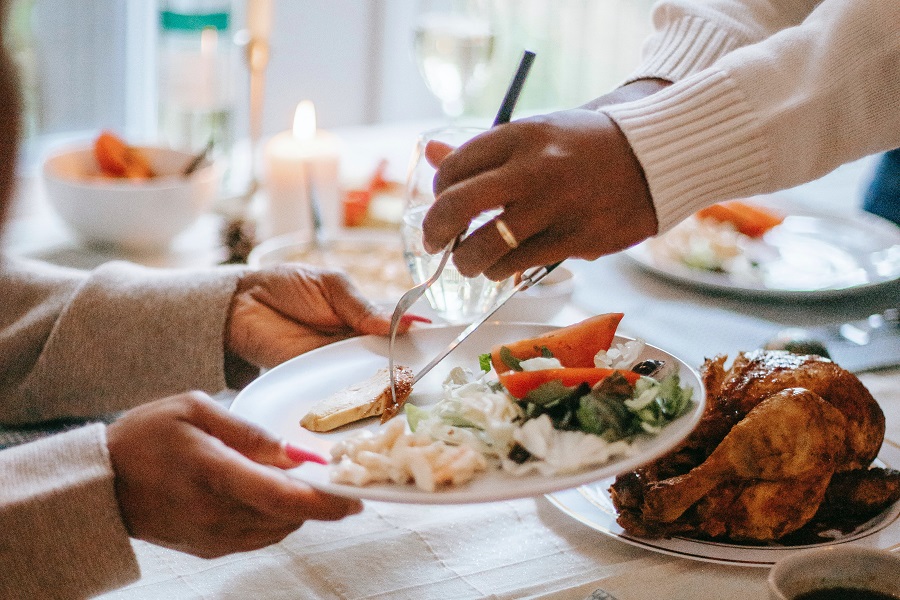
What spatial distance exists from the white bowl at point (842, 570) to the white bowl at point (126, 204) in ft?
4.40

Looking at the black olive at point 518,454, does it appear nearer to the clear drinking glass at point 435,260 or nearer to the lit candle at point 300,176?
the clear drinking glass at point 435,260

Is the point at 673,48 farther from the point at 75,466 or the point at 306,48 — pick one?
the point at 306,48

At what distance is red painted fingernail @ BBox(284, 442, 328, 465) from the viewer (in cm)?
81

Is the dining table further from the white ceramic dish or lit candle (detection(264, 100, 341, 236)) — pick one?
lit candle (detection(264, 100, 341, 236))

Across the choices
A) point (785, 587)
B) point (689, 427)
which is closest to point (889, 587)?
point (785, 587)

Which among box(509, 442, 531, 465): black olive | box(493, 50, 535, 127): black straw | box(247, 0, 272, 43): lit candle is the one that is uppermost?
box(493, 50, 535, 127): black straw

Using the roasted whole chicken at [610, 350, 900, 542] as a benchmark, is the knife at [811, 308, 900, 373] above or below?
below

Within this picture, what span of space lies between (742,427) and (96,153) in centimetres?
145

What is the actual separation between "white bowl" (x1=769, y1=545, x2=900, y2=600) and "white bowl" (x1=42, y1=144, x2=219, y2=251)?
1341mm

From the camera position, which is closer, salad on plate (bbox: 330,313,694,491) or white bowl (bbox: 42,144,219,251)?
salad on plate (bbox: 330,313,694,491)

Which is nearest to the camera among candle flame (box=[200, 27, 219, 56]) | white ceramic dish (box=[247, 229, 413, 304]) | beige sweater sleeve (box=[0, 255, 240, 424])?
beige sweater sleeve (box=[0, 255, 240, 424])

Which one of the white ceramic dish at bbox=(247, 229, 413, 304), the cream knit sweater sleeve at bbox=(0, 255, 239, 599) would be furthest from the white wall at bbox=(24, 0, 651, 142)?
the cream knit sweater sleeve at bbox=(0, 255, 239, 599)

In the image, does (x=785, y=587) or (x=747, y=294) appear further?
(x=747, y=294)

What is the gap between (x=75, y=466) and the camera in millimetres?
847
